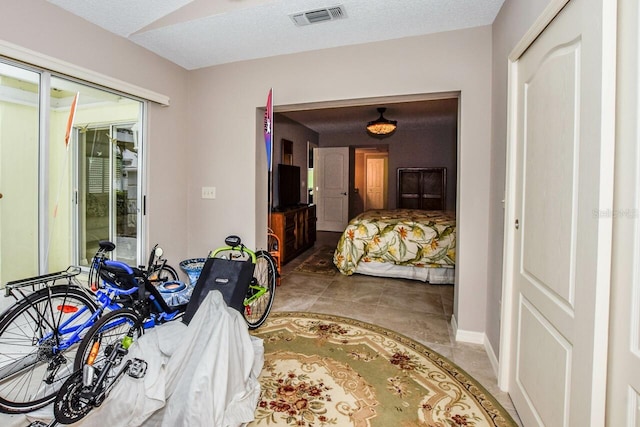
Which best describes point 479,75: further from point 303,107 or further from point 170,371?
point 170,371

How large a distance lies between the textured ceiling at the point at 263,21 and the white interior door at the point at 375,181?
5.91m

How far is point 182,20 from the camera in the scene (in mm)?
2461

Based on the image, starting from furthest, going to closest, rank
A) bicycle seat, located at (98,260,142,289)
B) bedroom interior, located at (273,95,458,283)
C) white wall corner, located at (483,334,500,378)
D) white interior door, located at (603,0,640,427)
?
bedroom interior, located at (273,95,458,283) → white wall corner, located at (483,334,500,378) → bicycle seat, located at (98,260,142,289) → white interior door, located at (603,0,640,427)

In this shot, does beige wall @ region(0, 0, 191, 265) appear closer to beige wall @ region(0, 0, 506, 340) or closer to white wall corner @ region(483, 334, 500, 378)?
beige wall @ region(0, 0, 506, 340)

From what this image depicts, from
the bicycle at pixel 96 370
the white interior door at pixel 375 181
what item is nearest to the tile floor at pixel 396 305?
the bicycle at pixel 96 370

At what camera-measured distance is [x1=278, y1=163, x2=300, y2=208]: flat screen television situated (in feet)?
18.1

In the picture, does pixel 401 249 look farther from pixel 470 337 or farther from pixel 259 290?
pixel 259 290

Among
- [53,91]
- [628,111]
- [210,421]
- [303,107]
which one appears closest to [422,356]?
[210,421]

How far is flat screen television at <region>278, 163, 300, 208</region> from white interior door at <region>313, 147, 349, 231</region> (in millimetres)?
2110

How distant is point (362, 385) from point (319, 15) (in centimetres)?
259

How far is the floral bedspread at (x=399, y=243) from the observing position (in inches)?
165

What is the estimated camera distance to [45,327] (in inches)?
69.2

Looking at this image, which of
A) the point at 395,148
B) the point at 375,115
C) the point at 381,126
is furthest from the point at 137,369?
the point at 395,148

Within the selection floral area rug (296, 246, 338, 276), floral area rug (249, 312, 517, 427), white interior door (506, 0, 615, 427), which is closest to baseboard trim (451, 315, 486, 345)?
floral area rug (249, 312, 517, 427)
